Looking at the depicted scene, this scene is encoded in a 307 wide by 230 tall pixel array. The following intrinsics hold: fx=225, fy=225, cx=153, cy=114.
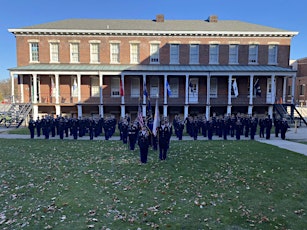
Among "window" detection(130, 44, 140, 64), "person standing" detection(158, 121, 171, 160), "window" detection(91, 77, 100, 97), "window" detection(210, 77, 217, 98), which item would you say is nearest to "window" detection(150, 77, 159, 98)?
"window" detection(130, 44, 140, 64)

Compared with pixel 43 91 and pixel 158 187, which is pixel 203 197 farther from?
pixel 43 91

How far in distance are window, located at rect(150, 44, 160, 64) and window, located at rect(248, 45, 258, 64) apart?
448 inches

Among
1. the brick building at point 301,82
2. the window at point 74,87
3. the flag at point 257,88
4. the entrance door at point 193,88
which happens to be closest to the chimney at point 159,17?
the entrance door at point 193,88

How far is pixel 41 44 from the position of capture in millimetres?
26766

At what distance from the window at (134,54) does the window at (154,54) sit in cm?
160

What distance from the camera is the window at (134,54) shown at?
27.5m

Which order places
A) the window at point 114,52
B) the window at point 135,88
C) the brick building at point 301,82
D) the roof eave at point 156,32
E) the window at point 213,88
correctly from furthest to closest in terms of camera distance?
the brick building at point 301,82 → the window at point 213,88 → the window at point 135,88 → the window at point 114,52 → the roof eave at point 156,32

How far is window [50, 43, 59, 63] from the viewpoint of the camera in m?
27.0

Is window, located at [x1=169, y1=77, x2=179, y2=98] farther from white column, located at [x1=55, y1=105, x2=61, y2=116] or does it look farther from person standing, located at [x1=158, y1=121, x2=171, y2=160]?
person standing, located at [x1=158, y1=121, x2=171, y2=160]

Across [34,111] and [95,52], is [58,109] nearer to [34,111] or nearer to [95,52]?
[34,111]

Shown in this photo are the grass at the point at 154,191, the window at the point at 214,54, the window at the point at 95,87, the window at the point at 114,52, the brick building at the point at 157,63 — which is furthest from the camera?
the window at the point at 214,54

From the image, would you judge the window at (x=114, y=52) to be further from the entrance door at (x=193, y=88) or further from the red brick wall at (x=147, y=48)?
the entrance door at (x=193, y=88)

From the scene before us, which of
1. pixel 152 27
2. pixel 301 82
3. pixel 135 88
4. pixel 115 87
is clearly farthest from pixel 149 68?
pixel 301 82

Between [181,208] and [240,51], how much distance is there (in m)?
26.6
